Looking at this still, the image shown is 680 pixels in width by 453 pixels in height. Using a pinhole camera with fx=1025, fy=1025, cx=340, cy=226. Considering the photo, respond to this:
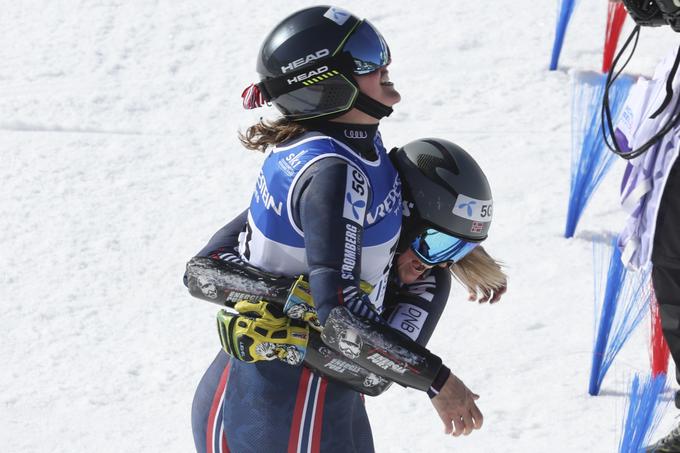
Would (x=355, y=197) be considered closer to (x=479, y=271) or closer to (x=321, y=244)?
(x=321, y=244)

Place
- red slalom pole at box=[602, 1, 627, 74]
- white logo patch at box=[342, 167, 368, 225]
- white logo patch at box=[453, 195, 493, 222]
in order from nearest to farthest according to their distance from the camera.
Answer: white logo patch at box=[342, 167, 368, 225]
white logo patch at box=[453, 195, 493, 222]
red slalom pole at box=[602, 1, 627, 74]

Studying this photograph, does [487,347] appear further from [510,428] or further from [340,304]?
[340,304]

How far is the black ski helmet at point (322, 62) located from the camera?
2490 mm

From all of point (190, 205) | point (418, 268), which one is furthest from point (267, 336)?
point (190, 205)

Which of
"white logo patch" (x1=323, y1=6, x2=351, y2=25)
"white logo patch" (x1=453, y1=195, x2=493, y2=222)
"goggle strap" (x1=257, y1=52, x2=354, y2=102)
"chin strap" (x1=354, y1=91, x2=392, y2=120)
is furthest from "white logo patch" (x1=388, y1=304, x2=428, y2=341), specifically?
"white logo patch" (x1=323, y1=6, x2=351, y2=25)

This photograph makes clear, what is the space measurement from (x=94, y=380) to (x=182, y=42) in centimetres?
343

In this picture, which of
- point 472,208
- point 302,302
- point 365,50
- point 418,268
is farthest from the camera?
point 418,268

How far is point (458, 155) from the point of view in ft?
8.85

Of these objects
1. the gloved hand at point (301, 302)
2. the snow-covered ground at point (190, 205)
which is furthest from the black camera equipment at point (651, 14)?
the snow-covered ground at point (190, 205)

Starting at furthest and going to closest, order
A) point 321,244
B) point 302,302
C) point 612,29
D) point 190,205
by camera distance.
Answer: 1. point 612,29
2. point 190,205
3. point 302,302
4. point 321,244

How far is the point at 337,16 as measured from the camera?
255 cm

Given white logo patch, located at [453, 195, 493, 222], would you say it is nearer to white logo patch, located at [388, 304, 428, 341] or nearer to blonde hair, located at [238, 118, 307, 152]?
white logo patch, located at [388, 304, 428, 341]

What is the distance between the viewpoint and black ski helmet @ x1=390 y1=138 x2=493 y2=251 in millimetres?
2602

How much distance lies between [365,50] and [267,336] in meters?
0.74
